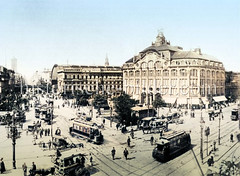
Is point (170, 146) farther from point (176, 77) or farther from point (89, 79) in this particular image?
point (89, 79)

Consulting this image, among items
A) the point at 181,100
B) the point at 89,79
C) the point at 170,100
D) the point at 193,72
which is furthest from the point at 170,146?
the point at 89,79

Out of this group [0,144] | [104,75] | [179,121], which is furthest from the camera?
[104,75]

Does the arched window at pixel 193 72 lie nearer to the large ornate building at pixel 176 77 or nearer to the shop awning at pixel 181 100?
the large ornate building at pixel 176 77

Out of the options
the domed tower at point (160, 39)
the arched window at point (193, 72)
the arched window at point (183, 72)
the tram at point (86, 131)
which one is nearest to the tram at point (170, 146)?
the tram at point (86, 131)

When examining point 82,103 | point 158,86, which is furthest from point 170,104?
point 82,103

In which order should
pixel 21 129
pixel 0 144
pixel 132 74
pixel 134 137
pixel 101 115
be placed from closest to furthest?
pixel 0 144 → pixel 134 137 → pixel 21 129 → pixel 101 115 → pixel 132 74

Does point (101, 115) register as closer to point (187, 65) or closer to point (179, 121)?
point (179, 121)

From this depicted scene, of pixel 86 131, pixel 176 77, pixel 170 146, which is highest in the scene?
pixel 176 77
